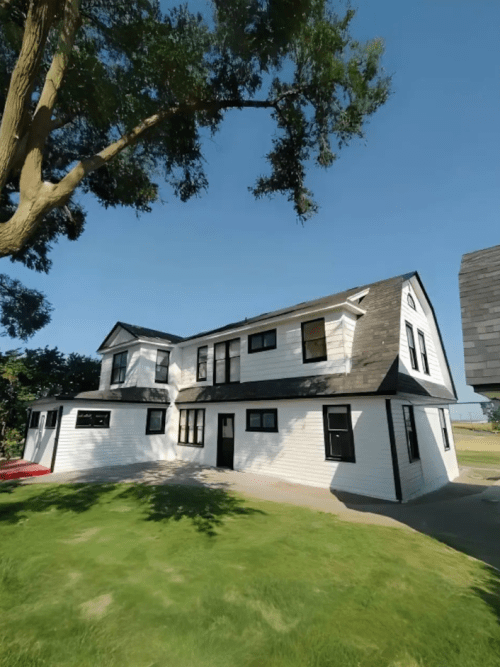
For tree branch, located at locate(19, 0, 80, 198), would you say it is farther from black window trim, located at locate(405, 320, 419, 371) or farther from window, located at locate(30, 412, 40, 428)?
window, located at locate(30, 412, 40, 428)

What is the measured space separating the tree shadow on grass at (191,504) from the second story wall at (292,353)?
19.2ft

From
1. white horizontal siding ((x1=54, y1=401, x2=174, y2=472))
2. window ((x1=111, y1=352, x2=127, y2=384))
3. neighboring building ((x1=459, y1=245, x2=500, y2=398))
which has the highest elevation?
window ((x1=111, y1=352, x2=127, y2=384))

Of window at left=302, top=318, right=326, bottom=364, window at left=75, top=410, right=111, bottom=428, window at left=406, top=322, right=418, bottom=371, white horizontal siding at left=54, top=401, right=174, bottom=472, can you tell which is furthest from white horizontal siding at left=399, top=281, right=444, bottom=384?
window at left=75, top=410, right=111, bottom=428

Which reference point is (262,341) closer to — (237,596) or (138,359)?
(138,359)

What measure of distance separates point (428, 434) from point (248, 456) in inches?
316

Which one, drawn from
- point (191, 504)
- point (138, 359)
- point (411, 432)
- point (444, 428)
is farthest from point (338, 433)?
point (138, 359)

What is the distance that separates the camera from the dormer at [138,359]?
19.3 meters

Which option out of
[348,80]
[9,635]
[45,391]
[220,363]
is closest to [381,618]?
[9,635]

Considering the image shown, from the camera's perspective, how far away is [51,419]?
55.0 feet

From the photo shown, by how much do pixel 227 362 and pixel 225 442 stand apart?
434 cm

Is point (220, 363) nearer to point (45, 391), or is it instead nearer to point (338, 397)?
point (338, 397)

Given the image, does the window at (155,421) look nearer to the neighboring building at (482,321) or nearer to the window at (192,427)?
the window at (192,427)

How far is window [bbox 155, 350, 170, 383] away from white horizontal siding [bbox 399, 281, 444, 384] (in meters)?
14.5

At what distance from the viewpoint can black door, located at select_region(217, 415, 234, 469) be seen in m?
15.8
